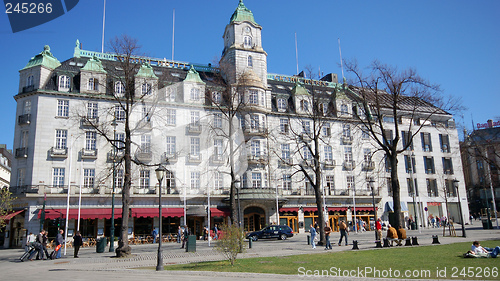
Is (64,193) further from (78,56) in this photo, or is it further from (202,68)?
(202,68)

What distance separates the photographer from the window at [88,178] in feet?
137

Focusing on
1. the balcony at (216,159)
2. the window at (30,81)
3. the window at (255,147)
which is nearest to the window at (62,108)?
the window at (30,81)

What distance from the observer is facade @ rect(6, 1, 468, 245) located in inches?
1591

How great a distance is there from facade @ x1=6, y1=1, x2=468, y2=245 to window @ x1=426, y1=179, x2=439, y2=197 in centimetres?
32

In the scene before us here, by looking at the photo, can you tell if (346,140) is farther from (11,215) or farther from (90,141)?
(11,215)

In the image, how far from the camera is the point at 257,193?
1825 inches

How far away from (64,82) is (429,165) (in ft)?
171

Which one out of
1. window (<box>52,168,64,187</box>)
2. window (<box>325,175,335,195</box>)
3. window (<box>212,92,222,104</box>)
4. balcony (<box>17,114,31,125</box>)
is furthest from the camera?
window (<box>325,175,335,195</box>)

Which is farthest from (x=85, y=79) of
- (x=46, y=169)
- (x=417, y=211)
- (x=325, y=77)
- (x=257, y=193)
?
(x=417, y=211)

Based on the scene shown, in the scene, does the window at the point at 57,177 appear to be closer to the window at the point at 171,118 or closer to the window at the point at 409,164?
the window at the point at 171,118

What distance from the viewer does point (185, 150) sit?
4575 cm

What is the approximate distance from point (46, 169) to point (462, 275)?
131 feet

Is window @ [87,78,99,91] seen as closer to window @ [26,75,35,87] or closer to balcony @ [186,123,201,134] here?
window @ [26,75,35,87]

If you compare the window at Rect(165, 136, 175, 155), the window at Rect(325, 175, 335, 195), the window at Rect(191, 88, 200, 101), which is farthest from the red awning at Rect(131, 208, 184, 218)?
the window at Rect(325, 175, 335, 195)
